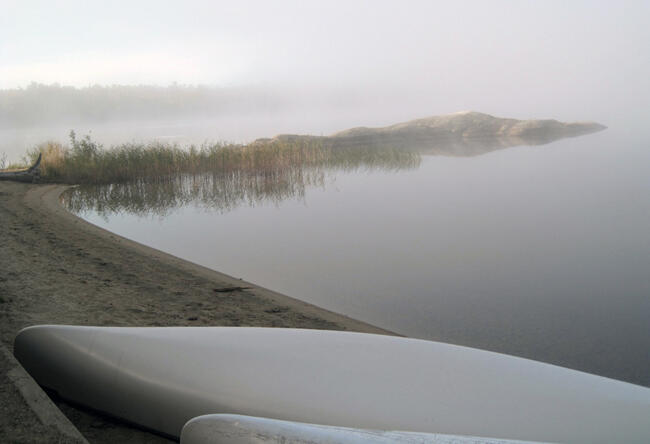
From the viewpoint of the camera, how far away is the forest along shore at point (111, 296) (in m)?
1.50

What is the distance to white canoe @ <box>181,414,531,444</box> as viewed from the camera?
0.67 m

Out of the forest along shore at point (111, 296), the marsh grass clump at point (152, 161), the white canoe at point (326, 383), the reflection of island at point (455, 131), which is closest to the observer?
the white canoe at point (326, 383)

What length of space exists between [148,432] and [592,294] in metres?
2.22

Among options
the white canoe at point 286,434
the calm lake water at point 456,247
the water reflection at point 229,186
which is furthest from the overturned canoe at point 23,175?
the white canoe at point 286,434

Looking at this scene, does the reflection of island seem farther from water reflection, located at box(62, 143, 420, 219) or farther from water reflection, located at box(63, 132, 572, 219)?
water reflection, located at box(62, 143, 420, 219)

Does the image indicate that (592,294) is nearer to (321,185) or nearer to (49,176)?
(321,185)

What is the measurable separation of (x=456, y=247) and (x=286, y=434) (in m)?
2.87

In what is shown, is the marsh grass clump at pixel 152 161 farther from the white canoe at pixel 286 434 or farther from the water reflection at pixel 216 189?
the white canoe at pixel 286 434

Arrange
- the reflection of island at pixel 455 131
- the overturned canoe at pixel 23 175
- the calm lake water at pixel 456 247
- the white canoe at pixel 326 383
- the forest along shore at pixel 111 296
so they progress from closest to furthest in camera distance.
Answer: the white canoe at pixel 326 383
the forest along shore at pixel 111 296
the calm lake water at pixel 456 247
the overturned canoe at pixel 23 175
the reflection of island at pixel 455 131

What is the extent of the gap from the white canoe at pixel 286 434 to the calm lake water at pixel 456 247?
1341 millimetres

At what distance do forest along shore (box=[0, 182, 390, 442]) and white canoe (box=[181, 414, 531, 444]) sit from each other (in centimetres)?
43

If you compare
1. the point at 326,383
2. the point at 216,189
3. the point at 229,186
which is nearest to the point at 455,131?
the point at 229,186

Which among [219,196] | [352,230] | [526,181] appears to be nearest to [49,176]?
[219,196]

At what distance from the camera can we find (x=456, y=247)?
3.40 m
